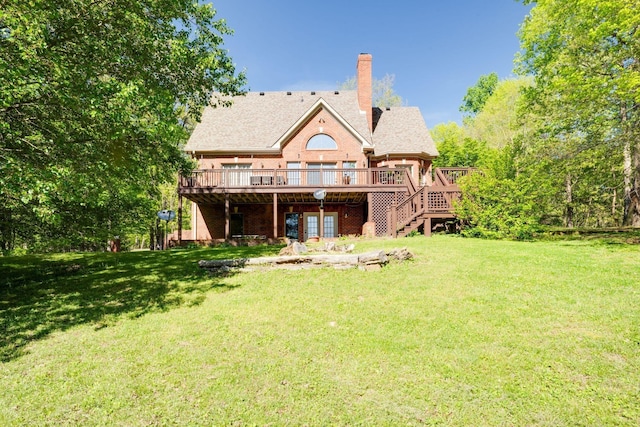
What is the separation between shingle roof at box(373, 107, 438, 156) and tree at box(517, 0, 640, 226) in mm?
6131

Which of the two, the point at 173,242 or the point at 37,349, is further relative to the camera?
the point at 173,242

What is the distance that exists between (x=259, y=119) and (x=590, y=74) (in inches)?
687

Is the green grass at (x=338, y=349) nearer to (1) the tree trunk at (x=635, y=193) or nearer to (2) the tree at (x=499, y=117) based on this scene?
(1) the tree trunk at (x=635, y=193)

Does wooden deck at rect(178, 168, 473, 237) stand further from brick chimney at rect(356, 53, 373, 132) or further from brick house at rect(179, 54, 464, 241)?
brick chimney at rect(356, 53, 373, 132)

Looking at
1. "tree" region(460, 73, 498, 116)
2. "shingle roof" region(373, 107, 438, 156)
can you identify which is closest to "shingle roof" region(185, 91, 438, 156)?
"shingle roof" region(373, 107, 438, 156)

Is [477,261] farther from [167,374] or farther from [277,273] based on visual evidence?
[167,374]

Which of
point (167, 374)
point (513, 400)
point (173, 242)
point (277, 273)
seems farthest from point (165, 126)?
point (173, 242)

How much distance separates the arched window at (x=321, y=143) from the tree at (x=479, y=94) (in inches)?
1512

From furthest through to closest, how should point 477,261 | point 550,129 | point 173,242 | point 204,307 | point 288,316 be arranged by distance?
point 173,242, point 550,129, point 477,261, point 204,307, point 288,316

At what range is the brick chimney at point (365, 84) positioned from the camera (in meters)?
22.2

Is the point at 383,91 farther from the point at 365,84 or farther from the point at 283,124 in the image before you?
the point at 283,124

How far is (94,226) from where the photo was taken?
9.84 m

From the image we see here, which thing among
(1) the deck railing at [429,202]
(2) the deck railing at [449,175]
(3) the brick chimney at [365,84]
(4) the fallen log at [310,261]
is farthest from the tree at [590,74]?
(3) the brick chimney at [365,84]

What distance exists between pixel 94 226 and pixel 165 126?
5.08 metres
